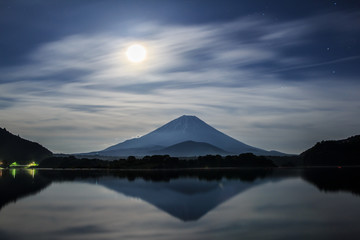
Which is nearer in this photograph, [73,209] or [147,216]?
[147,216]

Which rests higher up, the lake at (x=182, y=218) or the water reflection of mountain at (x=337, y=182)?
the water reflection of mountain at (x=337, y=182)

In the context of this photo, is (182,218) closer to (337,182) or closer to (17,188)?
(17,188)

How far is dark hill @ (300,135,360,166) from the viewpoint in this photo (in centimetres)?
13162

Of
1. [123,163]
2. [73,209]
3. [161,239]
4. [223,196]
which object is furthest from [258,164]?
[161,239]

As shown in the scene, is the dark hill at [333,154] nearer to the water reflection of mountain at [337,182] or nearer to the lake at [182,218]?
the water reflection of mountain at [337,182]

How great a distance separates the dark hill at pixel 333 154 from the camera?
131625 millimetres

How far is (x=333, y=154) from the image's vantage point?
136 meters

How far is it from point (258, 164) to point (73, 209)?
102736 mm

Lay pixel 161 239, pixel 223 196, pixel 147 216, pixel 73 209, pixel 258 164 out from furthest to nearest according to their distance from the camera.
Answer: pixel 258 164
pixel 223 196
pixel 73 209
pixel 147 216
pixel 161 239

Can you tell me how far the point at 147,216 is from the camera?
21594mm

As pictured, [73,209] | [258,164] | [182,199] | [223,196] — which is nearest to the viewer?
[73,209]

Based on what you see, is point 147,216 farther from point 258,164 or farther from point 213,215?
point 258,164

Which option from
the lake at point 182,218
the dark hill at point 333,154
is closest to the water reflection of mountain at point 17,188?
the lake at point 182,218

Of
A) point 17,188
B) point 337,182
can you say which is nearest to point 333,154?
point 337,182
